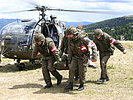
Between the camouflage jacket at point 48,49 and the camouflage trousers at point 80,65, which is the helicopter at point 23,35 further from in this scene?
the camouflage trousers at point 80,65

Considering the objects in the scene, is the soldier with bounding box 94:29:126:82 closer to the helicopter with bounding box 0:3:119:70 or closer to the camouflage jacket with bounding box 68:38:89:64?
the camouflage jacket with bounding box 68:38:89:64

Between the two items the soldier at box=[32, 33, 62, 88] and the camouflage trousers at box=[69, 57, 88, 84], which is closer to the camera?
the camouflage trousers at box=[69, 57, 88, 84]

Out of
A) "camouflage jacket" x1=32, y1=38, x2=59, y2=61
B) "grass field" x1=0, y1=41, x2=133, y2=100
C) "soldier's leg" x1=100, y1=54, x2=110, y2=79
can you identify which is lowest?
"grass field" x1=0, y1=41, x2=133, y2=100

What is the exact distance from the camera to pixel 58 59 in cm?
760

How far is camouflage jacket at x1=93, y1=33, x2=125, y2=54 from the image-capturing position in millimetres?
8406

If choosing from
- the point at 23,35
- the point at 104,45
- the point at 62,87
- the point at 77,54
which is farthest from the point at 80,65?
the point at 23,35

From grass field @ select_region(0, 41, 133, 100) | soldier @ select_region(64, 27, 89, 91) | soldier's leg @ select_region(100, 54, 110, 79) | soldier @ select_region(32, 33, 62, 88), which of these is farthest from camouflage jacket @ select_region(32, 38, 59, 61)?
soldier's leg @ select_region(100, 54, 110, 79)

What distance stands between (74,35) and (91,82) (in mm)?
2559

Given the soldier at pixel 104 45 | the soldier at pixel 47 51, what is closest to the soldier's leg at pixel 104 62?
the soldier at pixel 104 45

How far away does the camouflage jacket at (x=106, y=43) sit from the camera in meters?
8.41

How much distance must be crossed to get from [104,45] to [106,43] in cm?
12

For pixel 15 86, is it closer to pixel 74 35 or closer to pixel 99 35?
pixel 74 35

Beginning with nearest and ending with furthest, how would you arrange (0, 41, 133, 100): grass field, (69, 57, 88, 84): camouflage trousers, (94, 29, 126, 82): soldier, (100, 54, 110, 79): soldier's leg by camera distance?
1. (0, 41, 133, 100): grass field
2. (69, 57, 88, 84): camouflage trousers
3. (94, 29, 126, 82): soldier
4. (100, 54, 110, 79): soldier's leg

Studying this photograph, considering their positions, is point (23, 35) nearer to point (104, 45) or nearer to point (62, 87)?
point (62, 87)
